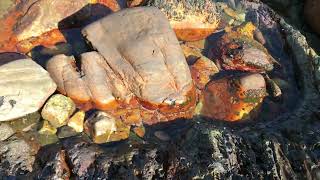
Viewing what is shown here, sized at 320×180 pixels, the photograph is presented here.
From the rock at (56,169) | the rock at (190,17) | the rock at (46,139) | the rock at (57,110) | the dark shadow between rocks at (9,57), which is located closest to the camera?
the rock at (56,169)

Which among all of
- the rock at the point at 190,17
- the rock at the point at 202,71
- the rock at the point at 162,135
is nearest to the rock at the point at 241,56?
the rock at the point at 202,71

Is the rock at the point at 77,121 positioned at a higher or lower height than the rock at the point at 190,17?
lower

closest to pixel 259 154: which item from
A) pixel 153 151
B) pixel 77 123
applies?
pixel 153 151

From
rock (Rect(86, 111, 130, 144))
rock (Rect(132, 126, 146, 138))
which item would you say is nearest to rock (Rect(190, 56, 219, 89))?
rock (Rect(132, 126, 146, 138))

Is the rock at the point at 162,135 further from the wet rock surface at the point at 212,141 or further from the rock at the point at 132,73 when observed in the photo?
the rock at the point at 132,73

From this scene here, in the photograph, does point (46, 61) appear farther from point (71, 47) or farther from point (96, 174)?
point (96, 174)

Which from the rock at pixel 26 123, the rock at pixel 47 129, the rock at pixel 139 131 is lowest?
the rock at pixel 139 131
